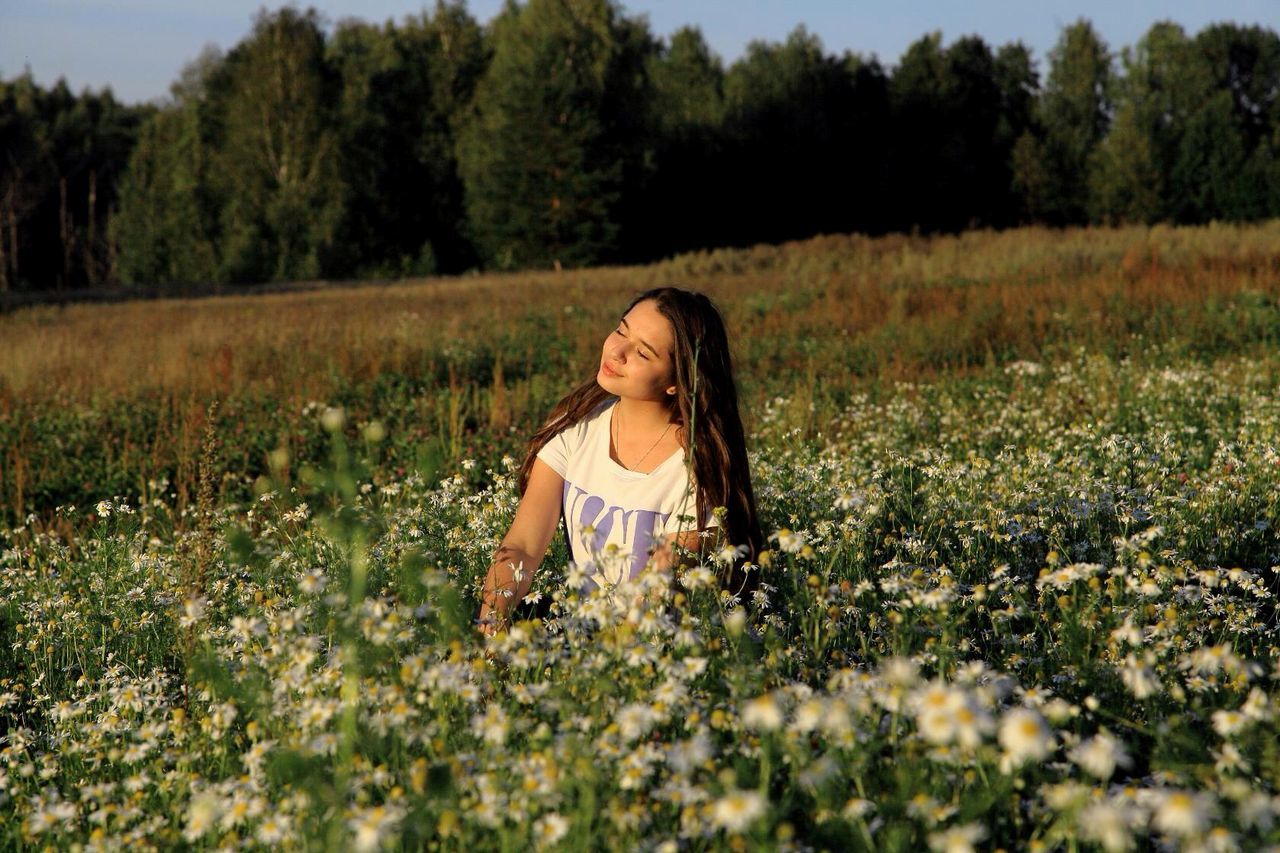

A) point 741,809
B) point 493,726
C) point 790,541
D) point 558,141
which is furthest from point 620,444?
point 558,141

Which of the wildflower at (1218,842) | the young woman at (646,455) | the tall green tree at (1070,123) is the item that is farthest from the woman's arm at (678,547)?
the tall green tree at (1070,123)

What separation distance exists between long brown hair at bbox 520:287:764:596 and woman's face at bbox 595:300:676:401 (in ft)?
0.13

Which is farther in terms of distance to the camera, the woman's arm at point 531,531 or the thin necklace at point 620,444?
the thin necklace at point 620,444

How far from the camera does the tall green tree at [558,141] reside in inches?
1608

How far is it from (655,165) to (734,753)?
43620 millimetres

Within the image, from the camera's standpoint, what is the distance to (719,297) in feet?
52.9

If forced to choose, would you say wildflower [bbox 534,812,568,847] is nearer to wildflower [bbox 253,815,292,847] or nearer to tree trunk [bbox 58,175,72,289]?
wildflower [bbox 253,815,292,847]

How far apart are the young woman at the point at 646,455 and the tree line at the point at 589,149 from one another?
123 ft

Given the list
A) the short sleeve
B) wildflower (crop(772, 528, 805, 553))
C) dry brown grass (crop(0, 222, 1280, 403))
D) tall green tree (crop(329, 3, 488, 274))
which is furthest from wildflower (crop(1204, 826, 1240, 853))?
tall green tree (crop(329, 3, 488, 274))

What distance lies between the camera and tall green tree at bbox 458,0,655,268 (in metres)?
40.8

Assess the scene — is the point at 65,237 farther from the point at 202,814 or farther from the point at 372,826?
the point at 372,826

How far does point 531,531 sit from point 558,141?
125 ft

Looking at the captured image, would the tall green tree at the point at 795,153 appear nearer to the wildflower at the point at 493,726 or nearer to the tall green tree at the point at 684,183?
the tall green tree at the point at 684,183

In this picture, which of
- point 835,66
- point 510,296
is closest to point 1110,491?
point 510,296
